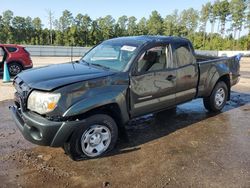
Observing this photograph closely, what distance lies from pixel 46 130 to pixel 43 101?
408 mm

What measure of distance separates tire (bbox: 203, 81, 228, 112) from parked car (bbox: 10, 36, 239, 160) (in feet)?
2.55

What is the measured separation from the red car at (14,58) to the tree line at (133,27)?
155ft

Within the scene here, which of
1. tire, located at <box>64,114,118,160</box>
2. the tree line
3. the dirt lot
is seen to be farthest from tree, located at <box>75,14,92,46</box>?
tire, located at <box>64,114,118,160</box>

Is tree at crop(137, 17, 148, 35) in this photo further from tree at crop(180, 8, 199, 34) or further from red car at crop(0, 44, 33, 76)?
red car at crop(0, 44, 33, 76)

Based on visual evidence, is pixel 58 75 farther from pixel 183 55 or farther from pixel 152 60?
pixel 183 55

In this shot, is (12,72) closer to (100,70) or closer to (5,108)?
(5,108)

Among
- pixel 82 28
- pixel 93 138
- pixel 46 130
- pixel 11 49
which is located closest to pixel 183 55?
pixel 93 138

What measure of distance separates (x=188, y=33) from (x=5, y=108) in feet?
238

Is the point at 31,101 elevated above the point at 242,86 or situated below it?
above

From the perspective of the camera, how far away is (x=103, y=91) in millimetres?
4543

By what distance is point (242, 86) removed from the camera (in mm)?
11977

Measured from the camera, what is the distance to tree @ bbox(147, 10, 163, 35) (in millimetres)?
75500

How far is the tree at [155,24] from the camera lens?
7550cm

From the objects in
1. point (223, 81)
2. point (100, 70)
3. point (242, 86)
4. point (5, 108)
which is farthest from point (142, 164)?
point (242, 86)
